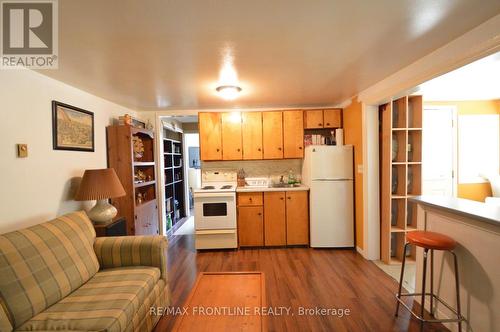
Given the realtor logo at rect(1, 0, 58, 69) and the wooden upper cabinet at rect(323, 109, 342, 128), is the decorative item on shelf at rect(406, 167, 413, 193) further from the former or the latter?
the realtor logo at rect(1, 0, 58, 69)

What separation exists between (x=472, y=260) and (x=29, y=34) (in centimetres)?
336

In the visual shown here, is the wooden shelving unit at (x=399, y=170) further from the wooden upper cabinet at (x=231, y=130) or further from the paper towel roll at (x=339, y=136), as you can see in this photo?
the wooden upper cabinet at (x=231, y=130)

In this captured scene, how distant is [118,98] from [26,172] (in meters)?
1.47

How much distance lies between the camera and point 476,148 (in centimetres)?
339

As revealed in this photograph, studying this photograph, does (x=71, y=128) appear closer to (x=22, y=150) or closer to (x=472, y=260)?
(x=22, y=150)

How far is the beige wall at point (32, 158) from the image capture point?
1695 mm

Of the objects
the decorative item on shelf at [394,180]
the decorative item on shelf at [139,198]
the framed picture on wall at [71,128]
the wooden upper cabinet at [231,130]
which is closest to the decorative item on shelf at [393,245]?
the decorative item on shelf at [394,180]

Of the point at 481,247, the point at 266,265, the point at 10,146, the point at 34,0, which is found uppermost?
the point at 34,0

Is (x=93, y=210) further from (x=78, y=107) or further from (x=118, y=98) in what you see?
(x=118, y=98)

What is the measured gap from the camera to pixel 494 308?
53.9 inches

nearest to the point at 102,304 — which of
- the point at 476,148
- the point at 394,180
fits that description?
the point at 394,180

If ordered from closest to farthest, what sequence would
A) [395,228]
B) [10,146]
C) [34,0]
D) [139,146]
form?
[34,0], [10,146], [395,228], [139,146]

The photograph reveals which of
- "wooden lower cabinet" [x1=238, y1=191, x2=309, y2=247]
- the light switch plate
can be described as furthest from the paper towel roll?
the light switch plate

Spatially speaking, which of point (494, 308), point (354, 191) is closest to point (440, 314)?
point (494, 308)
